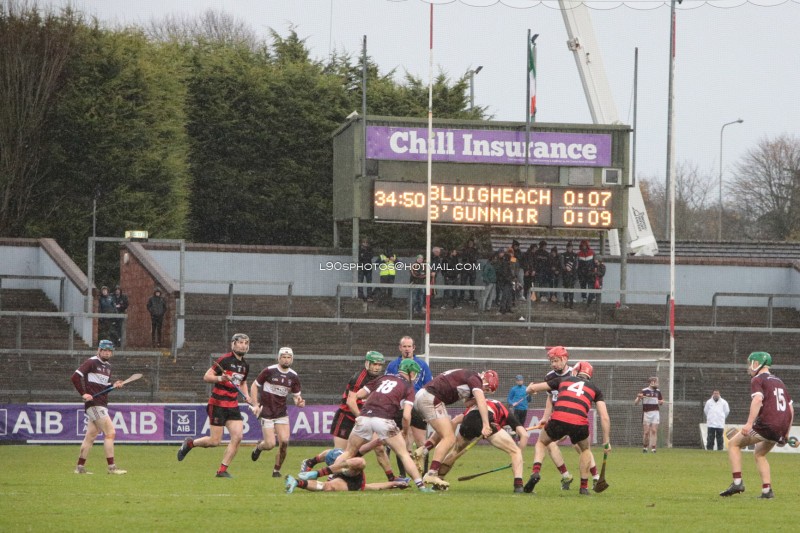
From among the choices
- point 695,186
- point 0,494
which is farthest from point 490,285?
point 695,186

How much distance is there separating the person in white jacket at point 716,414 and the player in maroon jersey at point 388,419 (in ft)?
54.0

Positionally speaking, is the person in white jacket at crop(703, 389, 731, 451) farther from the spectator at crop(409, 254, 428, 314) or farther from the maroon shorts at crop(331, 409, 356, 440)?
the maroon shorts at crop(331, 409, 356, 440)

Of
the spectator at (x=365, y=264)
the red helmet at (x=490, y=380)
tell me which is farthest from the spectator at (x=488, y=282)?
the red helmet at (x=490, y=380)

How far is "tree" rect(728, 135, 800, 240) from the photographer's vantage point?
2862 inches

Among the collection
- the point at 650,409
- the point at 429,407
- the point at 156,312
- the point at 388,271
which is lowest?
the point at 650,409

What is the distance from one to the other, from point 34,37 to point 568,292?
2051cm

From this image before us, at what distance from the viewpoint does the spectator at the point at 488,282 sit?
38812mm

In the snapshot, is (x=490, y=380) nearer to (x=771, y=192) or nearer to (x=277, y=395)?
(x=277, y=395)

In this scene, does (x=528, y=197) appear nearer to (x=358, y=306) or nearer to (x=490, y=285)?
(x=490, y=285)

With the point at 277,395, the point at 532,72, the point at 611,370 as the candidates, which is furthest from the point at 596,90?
the point at 277,395

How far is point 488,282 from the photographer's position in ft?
128

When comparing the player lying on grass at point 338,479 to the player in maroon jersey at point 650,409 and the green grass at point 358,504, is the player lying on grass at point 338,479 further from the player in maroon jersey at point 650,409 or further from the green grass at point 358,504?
the player in maroon jersey at point 650,409

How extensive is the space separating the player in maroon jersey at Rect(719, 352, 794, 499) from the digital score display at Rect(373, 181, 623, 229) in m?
20.3

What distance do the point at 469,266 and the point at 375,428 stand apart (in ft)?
79.7
